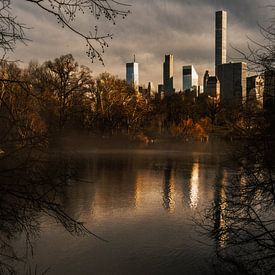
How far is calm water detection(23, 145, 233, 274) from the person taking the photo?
27.4 feet

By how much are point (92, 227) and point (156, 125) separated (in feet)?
141

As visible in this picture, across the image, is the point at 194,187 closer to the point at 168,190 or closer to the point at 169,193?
the point at 168,190

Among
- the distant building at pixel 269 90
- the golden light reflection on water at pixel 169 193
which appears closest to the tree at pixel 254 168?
the distant building at pixel 269 90

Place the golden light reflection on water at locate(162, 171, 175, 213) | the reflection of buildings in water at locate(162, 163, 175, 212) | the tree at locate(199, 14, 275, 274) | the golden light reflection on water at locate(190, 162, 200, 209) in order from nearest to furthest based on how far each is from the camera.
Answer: the tree at locate(199, 14, 275, 274), the golden light reflection on water at locate(162, 171, 175, 213), the reflection of buildings in water at locate(162, 163, 175, 212), the golden light reflection on water at locate(190, 162, 200, 209)

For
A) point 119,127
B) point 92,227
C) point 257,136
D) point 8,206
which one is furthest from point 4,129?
point 119,127

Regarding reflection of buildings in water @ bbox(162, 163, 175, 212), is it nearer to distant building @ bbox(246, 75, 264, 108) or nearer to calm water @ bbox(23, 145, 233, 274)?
calm water @ bbox(23, 145, 233, 274)

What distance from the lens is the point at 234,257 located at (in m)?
8.98

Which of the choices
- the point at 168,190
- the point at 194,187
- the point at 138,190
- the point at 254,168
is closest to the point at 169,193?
the point at 168,190

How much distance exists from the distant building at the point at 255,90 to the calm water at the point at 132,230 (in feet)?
10.8

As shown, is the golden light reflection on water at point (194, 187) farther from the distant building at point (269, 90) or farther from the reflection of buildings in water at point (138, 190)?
the distant building at point (269, 90)

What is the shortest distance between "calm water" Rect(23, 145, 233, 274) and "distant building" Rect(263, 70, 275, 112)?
3.29 meters

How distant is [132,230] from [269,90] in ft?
15.8

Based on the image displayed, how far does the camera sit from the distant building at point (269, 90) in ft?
25.6

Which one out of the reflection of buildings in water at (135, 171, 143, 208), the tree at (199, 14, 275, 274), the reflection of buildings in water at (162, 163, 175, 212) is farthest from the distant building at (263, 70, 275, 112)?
the reflection of buildings in water at (135, 171, 143, 208)
